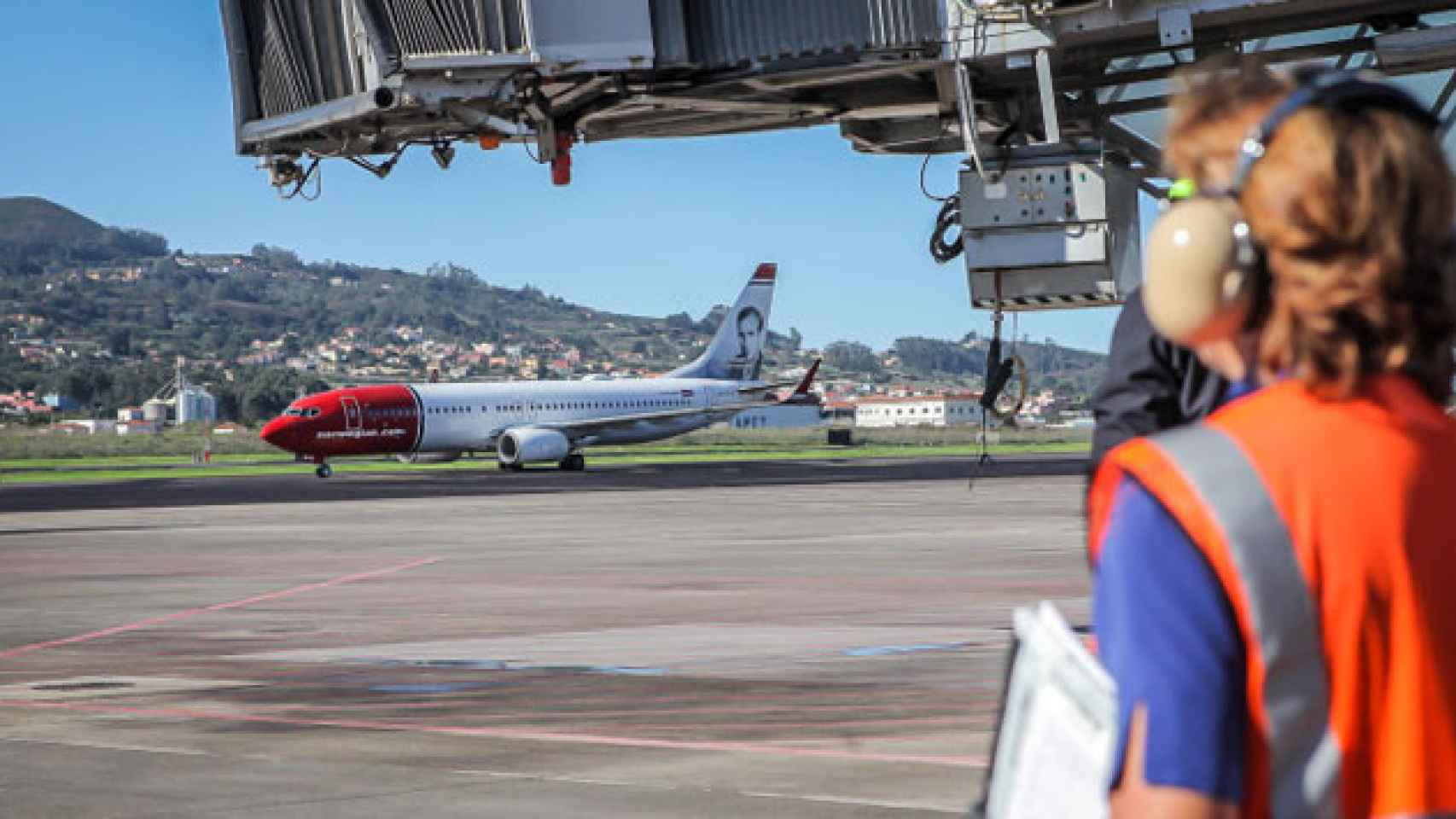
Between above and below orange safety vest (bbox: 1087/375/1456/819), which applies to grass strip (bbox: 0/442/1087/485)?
below

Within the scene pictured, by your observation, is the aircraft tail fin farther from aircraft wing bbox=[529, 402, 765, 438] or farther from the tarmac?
the tarmac

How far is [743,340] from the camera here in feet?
255

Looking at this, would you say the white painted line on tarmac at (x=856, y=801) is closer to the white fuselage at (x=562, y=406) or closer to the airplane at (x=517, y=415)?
the airplane at (x=517, y=415)

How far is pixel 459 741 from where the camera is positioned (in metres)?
9.38

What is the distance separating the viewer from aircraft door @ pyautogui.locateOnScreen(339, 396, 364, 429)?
57781mm

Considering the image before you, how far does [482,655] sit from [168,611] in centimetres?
487

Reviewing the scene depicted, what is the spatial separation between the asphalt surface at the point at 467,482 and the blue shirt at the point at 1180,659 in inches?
1476

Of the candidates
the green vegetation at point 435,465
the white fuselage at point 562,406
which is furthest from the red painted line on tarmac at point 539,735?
the green vegetation at point 435,465

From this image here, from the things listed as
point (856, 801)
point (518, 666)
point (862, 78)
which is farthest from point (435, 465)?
point (856, 801)

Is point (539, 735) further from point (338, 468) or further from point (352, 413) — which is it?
point (338, 468)

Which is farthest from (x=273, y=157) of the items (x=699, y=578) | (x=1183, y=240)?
(x=1183, y=240)

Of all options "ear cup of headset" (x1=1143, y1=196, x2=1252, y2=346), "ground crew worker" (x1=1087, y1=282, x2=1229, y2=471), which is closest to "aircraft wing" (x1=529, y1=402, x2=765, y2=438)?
"ground crew worker" (x1=1087, y1=282, x2=1229, y2=471)

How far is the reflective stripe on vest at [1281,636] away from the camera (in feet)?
7.20

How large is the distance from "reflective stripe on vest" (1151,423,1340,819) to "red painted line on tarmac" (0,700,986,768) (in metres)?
6.28
